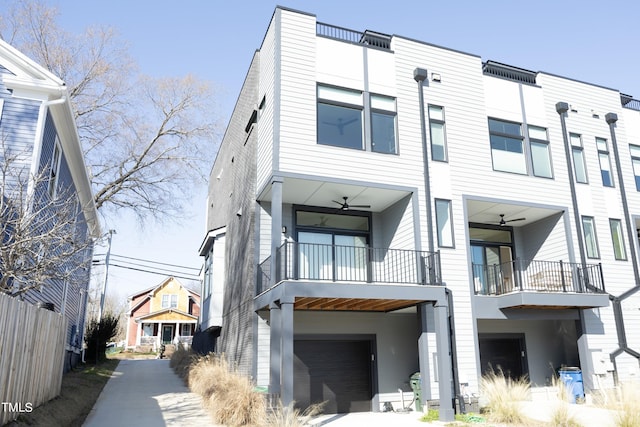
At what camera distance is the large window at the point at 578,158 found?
592 inches

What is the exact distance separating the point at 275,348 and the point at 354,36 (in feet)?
28.6

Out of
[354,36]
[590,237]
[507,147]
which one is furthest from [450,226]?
[354,36]

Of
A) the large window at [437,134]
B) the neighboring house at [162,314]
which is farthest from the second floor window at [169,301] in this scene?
the large window at [437,134]

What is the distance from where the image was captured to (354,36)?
13516 millimetres

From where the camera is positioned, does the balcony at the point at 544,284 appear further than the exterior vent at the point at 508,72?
No

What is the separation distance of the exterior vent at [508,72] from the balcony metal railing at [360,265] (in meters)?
6.74

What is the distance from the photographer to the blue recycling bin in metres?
12.7

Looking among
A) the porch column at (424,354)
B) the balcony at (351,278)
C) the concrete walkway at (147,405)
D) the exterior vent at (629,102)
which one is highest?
the exterior vent at (629,102)

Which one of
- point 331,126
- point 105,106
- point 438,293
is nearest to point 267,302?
point 438,293

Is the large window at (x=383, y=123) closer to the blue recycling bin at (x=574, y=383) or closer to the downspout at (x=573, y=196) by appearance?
the downspout at (x=573, y=196)

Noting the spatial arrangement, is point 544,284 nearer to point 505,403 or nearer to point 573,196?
point 573,196

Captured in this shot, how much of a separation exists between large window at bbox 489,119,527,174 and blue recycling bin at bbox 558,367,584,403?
18.9 feet

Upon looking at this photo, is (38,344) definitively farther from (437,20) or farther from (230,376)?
(437,20)

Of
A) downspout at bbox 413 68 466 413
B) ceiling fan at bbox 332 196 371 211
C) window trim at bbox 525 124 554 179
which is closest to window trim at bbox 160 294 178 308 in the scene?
ceiling fan at bbox 332 196 371 211
